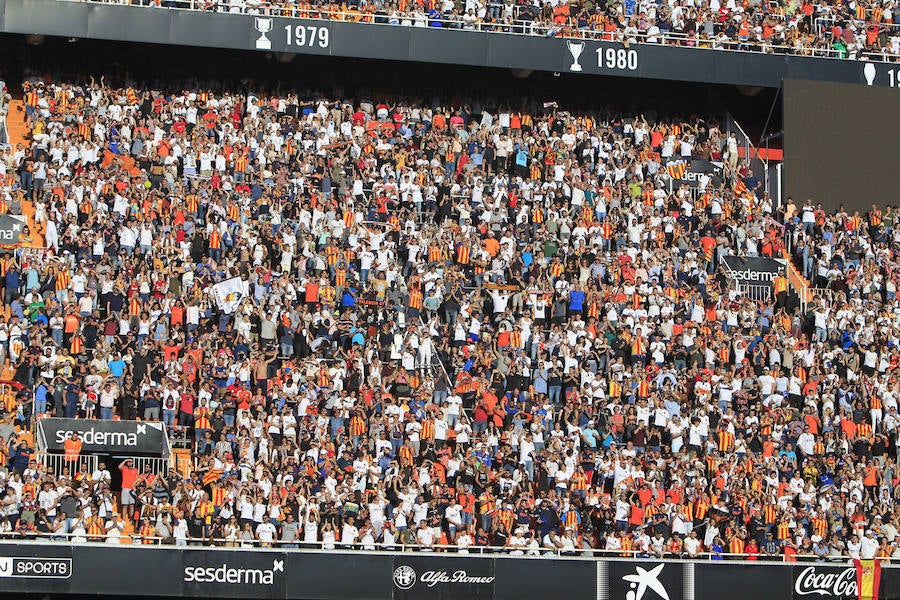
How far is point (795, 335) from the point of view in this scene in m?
33.6

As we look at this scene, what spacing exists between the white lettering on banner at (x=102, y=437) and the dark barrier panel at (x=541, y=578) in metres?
6.10

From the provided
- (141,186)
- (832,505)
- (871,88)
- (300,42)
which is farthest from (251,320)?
(871,88)

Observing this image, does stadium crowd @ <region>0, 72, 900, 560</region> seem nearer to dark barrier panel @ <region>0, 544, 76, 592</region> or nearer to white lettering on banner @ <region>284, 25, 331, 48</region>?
dark barrier panel @ <region>0, 544, 76, 592</region>

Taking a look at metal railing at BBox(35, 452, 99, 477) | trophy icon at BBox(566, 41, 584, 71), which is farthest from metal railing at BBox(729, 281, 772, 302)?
metal railing at BBox(35, 452, 99, 477)

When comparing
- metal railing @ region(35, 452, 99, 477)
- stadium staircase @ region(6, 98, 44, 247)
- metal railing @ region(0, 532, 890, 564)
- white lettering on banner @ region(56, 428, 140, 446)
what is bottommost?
metal railing @ region(0, 532, 890, 564)

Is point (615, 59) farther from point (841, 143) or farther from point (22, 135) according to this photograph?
point (22, 135)

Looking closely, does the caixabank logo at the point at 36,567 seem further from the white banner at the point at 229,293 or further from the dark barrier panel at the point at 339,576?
the white banner at the point at 229,293

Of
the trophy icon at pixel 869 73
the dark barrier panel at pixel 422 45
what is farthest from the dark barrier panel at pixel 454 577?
the trophy icon at pixel 869 73

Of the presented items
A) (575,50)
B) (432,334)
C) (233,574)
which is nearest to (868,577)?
(432,334)

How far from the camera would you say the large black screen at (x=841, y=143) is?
38188 mm

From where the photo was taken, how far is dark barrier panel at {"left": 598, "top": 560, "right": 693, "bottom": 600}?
27.1 m

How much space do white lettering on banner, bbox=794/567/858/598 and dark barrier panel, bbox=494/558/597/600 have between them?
11.1ft

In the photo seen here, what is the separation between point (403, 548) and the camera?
2692 centimetres

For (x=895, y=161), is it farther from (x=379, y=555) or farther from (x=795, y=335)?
(x=379, y=555)
